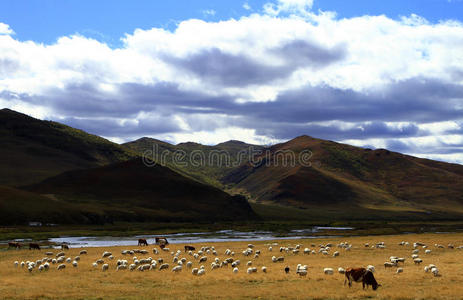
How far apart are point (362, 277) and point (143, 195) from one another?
142m

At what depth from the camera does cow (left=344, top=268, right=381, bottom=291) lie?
89.1 feet

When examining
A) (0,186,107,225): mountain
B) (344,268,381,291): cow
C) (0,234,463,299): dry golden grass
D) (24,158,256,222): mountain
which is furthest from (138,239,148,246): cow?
(24,158,256,222): mountain

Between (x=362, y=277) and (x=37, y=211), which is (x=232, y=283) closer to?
(x=362, y=277)

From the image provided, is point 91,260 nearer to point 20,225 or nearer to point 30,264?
point 30,264

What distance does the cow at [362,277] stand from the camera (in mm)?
27172

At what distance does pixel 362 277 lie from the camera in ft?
91.0

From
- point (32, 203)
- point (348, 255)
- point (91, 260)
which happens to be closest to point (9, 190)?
point (32, 203)

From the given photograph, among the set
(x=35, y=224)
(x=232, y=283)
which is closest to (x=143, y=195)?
(x=35, y=224)

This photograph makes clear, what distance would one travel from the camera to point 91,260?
149 ft

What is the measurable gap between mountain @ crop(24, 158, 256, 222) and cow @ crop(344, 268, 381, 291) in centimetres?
10610

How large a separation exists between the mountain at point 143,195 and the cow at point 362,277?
348 ft

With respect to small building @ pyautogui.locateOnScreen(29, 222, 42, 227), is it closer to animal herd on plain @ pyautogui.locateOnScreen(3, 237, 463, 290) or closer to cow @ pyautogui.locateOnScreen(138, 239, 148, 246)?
cow @ pyautogui.locateOnScreen(138, 239, 148, 246)

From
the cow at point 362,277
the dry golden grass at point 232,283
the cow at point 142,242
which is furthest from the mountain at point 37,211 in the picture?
the cow at point 362,277

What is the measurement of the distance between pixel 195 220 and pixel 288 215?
171ft
